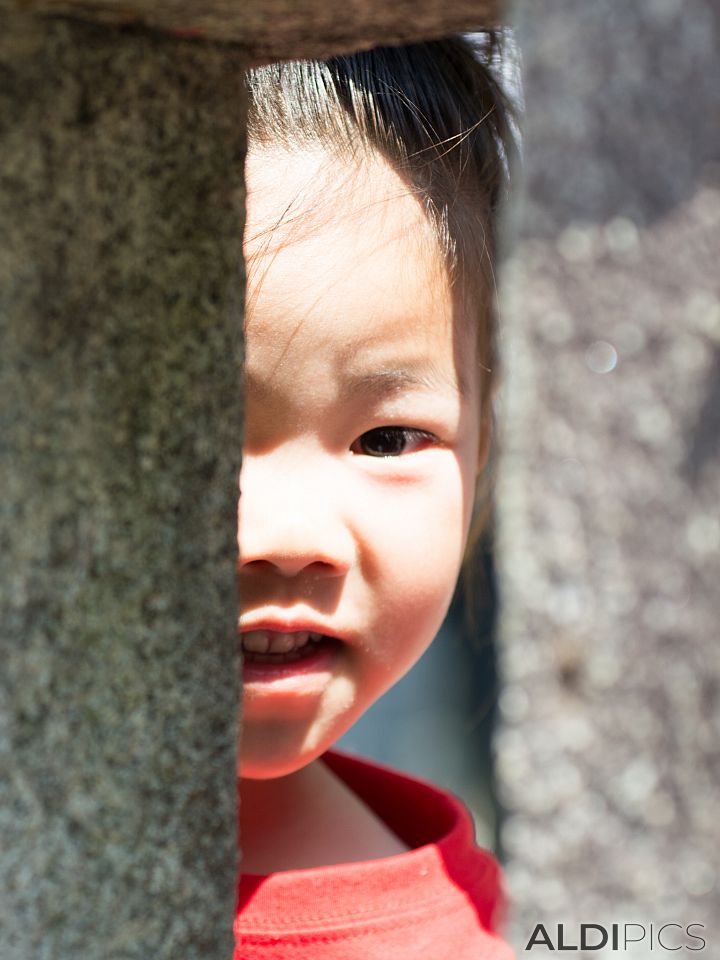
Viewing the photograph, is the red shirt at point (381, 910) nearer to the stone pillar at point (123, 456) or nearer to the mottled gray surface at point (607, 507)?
the stone pillar at point (123, 456)

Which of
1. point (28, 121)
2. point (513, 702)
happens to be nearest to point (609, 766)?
point (513, 702)

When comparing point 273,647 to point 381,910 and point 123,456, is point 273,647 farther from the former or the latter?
point 123,456

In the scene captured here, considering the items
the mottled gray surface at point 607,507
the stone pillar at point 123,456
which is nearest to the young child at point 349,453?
the stone pillar at point 123,456

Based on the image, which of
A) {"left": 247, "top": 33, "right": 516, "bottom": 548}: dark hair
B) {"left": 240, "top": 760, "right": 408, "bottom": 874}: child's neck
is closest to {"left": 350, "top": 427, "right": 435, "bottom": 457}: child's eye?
{"left": 247, "top": 33, "right": 516, "bottom": 548}: dark hair

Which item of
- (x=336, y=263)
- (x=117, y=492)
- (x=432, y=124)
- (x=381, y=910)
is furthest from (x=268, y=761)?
(x=432, y=124)

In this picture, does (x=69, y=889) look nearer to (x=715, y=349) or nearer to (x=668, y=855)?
(x=668, y=855)

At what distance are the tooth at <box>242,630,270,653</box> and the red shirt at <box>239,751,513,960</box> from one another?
0.28m

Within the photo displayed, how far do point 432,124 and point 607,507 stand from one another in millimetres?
967

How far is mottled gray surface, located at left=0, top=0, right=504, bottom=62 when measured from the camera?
79cm

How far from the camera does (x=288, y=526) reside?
131 centimetres

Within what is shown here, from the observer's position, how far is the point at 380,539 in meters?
1.42

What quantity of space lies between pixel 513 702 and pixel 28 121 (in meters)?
0.47

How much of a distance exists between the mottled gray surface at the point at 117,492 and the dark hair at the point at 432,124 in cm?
55

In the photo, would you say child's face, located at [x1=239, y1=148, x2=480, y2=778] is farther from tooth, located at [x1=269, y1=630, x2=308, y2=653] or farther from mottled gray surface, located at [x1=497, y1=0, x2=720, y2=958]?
mottled gray surface, located at [x1=497, y1=0, x2=720, y2=958]
